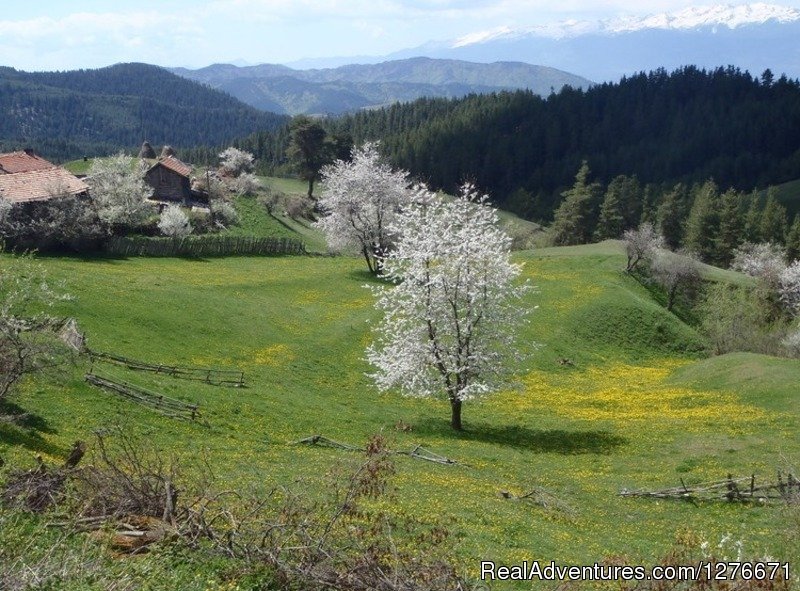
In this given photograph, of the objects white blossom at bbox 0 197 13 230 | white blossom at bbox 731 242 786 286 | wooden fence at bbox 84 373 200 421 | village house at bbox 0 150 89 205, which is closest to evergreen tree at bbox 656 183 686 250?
white blossom at bbox 731 242 786 286

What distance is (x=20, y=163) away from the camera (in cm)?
10025

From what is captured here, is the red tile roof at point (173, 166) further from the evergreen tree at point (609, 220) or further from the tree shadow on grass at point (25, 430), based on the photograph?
the tree shadow on grass at point (25, 430)

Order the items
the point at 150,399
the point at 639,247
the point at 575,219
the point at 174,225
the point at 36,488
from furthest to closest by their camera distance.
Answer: the point at 575,219
the point at 174,225
the point at 639,247
the point at 150,399
the point at 36,488

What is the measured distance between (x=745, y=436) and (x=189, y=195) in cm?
9436

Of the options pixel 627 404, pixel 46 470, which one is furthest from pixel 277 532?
pixel 627 404

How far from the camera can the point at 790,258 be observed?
372 ft

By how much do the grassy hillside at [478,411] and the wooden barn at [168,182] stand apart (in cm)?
3589

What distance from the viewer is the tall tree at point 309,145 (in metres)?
136

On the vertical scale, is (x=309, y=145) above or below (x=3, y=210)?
above

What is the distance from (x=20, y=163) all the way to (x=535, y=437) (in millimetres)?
94378

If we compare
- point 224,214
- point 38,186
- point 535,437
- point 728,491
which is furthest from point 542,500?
point 224,214

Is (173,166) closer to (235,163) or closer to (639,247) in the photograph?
(235,163)

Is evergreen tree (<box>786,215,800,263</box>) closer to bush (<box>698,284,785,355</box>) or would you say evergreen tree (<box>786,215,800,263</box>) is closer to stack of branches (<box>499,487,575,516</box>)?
bush (<box>698,284,785,355</box>)

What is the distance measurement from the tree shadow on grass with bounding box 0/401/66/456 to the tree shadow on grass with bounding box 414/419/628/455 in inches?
729
